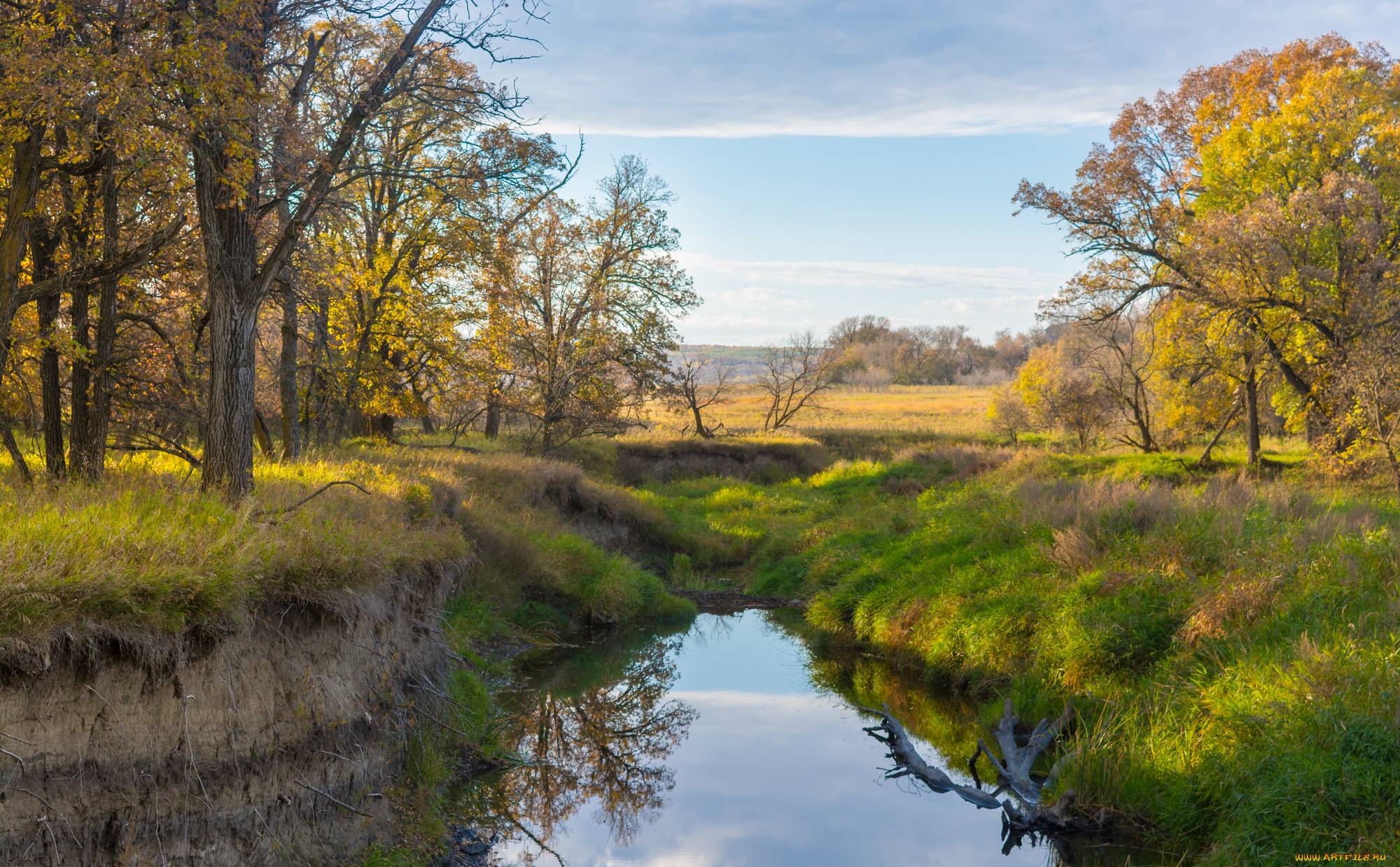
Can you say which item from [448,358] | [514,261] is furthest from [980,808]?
[514,261]

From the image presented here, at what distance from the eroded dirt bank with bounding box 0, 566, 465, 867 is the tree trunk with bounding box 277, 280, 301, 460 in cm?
793

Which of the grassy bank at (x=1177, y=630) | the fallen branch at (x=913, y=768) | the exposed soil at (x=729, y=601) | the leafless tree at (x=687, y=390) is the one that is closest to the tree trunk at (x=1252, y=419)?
the grassy bank at (x=1177, y=630)

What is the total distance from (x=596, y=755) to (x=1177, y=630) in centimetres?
705

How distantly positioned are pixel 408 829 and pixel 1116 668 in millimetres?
7797

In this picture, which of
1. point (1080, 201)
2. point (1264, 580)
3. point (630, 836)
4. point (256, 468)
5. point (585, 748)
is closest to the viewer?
point (630, 836)

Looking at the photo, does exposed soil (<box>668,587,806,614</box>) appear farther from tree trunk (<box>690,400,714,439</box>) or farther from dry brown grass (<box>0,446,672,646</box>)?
tree trunk (<box>690,400,714,439</box>)

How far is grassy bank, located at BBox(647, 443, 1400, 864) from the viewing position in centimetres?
652

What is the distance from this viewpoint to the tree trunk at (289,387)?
15133 mm

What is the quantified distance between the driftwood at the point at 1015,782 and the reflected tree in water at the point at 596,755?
2.77 metres

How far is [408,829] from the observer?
290 inches

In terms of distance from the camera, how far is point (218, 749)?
6.06 metres

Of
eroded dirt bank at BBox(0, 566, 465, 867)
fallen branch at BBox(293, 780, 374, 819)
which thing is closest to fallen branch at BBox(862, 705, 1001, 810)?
eroded dirt bank at BBox(0, 566, 465, 867)

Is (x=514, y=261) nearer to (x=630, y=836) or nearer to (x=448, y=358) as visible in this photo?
(x=448, y=358)

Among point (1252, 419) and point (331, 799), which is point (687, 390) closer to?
point (1252, 419)
